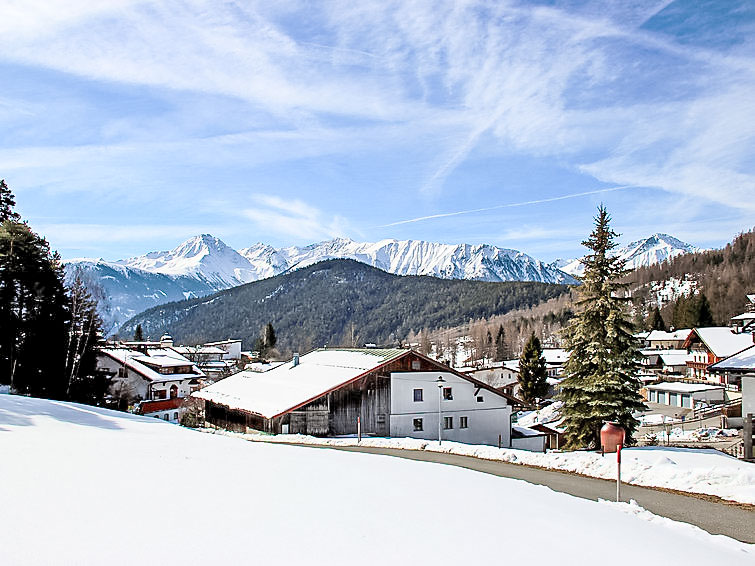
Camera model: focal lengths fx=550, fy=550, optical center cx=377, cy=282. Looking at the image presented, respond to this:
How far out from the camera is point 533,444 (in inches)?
1507

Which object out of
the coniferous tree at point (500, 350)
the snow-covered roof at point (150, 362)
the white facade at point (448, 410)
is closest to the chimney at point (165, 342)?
the snow-covered roof at point (150, 362)

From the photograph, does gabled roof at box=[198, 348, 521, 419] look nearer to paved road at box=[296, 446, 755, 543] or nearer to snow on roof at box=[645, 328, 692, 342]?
paved road at box=[296, 446, 755, 543]

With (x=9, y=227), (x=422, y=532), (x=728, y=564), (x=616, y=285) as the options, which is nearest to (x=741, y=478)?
(x=728, y=564)

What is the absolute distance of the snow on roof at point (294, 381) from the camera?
3206 cm

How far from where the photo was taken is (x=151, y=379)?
55031mm

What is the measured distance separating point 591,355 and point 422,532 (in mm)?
20474

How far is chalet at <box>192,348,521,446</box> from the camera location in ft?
103

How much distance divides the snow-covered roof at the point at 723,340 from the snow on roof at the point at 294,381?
2273 inches

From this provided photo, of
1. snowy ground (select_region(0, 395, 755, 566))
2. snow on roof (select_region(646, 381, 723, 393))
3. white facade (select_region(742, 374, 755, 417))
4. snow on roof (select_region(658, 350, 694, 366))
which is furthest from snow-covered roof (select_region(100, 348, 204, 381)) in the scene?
snow on roof (select_region(658, 350, 694, 366))

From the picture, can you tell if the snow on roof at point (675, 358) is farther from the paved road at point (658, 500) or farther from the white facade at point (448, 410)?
the paved road at point (658, 500)

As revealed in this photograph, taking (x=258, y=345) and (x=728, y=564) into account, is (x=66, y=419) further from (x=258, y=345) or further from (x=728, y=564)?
(x=258, y=345)

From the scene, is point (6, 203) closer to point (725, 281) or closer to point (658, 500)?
point (658, 500)

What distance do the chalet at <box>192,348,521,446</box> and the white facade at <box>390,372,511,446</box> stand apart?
6 centimetres

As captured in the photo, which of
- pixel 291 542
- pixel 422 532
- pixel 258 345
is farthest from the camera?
pixel 258 345
